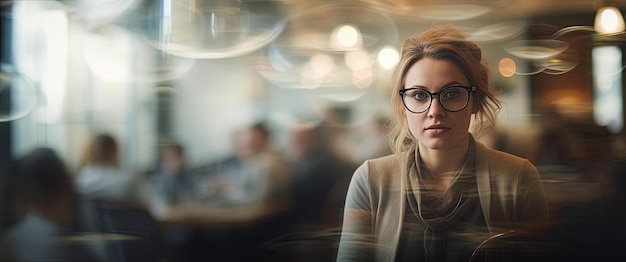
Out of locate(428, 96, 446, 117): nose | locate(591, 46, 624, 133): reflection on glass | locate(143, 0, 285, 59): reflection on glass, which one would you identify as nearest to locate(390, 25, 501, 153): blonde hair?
locate(428, 96, 446, 117): nose

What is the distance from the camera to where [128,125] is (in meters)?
2.92

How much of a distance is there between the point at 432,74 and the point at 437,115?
6.1 inches

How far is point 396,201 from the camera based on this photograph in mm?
2721

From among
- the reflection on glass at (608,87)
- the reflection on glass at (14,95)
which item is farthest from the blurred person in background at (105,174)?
the reflection on glass at (608,87)

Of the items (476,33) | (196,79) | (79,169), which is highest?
(476,33)

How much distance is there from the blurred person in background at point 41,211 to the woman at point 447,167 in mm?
1233

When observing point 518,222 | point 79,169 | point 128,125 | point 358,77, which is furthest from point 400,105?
point 79,169

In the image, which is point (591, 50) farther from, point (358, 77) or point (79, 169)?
point (79, 169)

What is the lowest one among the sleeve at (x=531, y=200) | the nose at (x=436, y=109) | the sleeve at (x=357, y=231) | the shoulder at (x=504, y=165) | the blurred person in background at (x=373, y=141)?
the sleeve at (x=357, y=231)

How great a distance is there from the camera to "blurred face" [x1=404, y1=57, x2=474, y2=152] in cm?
265

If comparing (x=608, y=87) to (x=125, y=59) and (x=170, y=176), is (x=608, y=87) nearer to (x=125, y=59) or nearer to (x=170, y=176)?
(x=170, y=176)

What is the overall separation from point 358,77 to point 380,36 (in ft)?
0.57

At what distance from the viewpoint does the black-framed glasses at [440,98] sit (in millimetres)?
2645

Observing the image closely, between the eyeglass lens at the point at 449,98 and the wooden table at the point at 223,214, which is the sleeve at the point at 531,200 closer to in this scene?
the eyeglass lens at the point at 449,98
